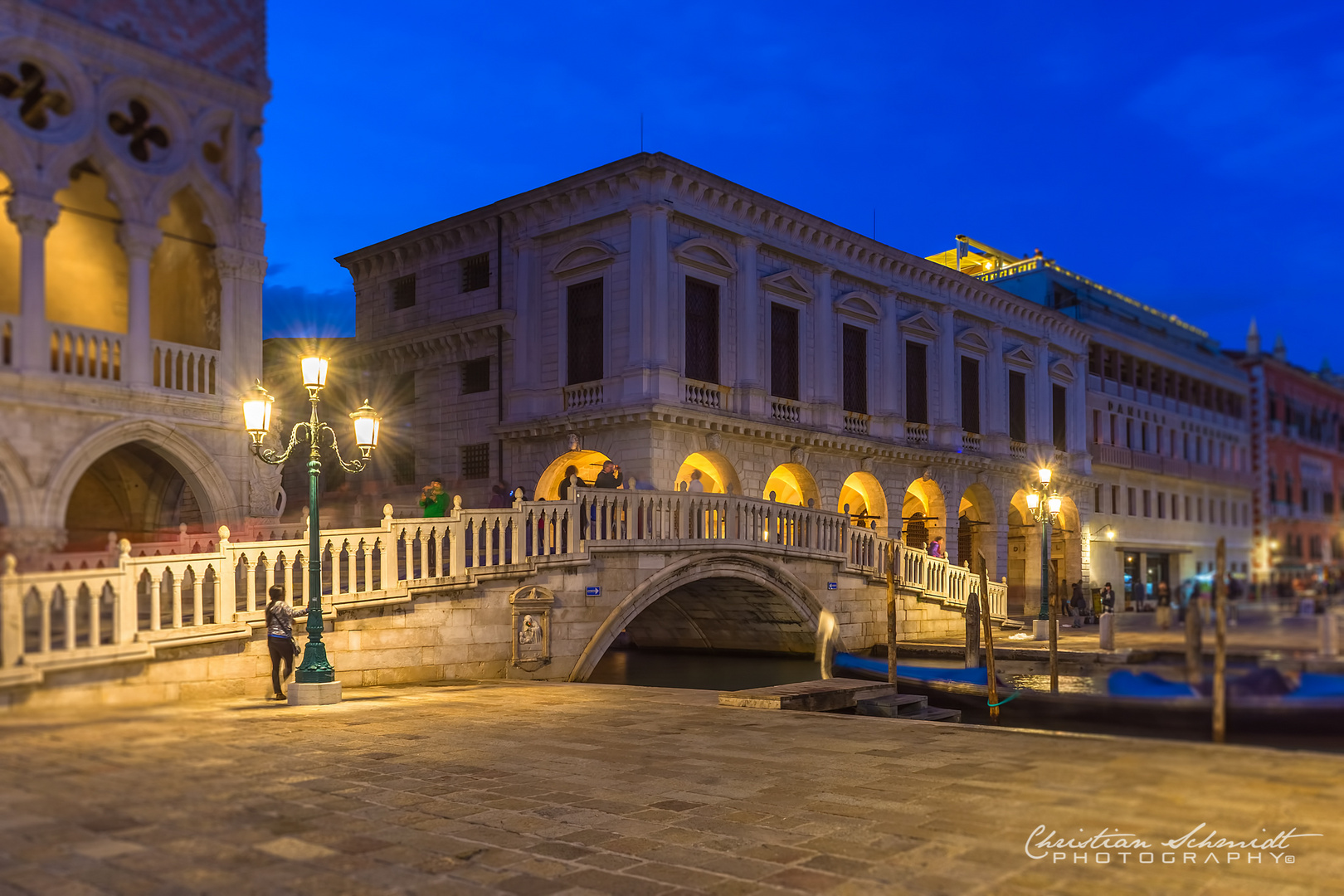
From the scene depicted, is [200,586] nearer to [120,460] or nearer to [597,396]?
[120,460]

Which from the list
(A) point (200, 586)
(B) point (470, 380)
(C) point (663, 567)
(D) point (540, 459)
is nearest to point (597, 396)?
(D) point (540, 459)

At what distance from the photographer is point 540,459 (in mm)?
25484

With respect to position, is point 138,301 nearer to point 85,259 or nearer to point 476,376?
point 85,259

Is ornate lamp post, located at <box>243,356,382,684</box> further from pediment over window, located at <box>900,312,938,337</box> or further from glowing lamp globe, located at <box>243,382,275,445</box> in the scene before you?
pediment over window, located at <box>900,312,938,337</box>

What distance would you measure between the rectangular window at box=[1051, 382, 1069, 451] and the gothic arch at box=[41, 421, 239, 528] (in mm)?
37482

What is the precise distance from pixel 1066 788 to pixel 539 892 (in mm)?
3037

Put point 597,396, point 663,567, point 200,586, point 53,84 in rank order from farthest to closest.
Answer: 1. point 597,396
2. point 663,567
3. point 200,586
4. point 53,84

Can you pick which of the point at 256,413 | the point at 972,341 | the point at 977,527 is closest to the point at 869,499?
the point at 977,527

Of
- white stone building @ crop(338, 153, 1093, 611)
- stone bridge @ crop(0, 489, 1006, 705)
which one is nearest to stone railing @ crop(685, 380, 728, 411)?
white stone building @ crop(338, 153, 1093, 611)

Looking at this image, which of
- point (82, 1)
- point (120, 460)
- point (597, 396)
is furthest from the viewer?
point (597, 396)

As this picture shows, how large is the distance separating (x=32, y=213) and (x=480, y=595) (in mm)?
13390

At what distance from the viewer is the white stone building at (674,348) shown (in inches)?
944

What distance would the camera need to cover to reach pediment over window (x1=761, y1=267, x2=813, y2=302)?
2673 cm

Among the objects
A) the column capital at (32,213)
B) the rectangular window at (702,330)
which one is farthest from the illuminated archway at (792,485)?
the column capital at (32,213)
